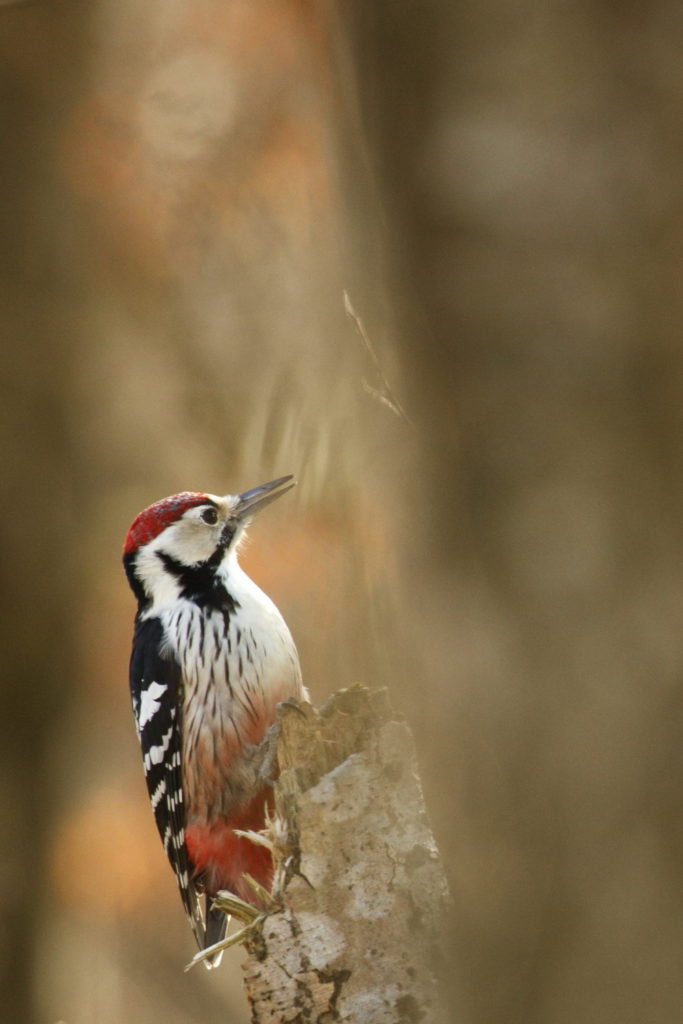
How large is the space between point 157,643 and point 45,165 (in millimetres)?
550

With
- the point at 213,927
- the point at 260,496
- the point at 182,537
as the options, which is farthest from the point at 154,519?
the point at 213,927

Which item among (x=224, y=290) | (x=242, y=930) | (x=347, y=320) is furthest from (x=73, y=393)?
(x=242, y=930)

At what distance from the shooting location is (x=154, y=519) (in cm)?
105

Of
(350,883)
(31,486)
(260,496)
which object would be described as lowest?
(350,883)

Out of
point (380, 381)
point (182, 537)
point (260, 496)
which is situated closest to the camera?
point (380, 381)

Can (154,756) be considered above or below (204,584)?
below

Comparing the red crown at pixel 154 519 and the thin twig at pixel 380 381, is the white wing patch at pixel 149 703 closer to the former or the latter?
the red crown at pixel 154 519

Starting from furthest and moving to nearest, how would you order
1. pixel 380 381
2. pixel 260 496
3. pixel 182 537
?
pixel 182 537
pixel 260 496
pixel 380 381

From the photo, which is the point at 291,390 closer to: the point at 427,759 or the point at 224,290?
the point at 224,290

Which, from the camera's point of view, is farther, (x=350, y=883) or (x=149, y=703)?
(x=149, y=703)

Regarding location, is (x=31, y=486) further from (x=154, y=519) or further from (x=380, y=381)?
(x=380, y=381)

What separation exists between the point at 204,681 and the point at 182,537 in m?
0.17

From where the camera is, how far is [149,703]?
1109 millimetres

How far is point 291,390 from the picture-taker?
91 centimetres
